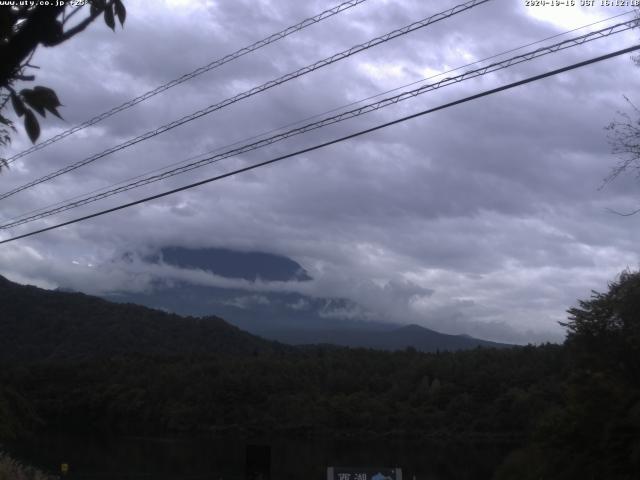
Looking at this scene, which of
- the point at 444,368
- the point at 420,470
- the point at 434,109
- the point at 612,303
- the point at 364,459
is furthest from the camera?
the point at 444,368

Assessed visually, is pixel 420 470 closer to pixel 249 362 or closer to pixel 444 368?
pixel 444 368

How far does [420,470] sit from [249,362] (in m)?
57.3

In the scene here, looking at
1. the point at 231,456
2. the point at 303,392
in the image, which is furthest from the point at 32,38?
the point at 303,392

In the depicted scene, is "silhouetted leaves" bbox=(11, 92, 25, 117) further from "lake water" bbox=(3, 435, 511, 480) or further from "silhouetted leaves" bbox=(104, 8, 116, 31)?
"lake water" bbox=(3, 435, 511, 480)

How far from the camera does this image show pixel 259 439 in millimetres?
92562

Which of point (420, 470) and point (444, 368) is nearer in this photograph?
point (420, 470)

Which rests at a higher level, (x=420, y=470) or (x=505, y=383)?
(x=505, y=383)

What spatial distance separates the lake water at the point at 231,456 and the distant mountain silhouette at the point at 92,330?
29591 millimetres

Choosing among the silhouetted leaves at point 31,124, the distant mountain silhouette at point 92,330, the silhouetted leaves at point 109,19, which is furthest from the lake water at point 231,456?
the silhouetted leaves at point 31,124

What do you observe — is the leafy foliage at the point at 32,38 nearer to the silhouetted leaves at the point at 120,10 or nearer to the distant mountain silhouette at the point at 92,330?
the silhouetted leaves at the point at 120,10

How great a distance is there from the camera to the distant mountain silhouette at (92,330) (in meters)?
109

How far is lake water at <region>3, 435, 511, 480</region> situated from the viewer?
53.4 metres

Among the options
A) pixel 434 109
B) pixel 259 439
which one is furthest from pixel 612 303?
pixel 259 439

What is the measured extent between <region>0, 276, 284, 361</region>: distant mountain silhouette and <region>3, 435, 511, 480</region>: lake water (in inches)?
1165
